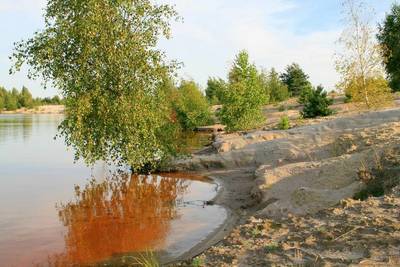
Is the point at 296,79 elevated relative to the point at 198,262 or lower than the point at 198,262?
elevated

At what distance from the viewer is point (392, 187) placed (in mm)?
10781

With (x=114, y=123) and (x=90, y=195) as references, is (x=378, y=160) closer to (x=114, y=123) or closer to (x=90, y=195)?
(x=114, y=123)

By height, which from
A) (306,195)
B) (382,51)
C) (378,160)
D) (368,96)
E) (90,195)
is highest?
(382,51)

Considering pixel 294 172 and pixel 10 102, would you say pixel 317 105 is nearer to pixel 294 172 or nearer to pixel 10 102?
pixel 294 172

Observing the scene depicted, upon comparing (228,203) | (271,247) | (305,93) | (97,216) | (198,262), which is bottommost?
(97,216)

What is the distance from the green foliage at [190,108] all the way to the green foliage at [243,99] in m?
11.5

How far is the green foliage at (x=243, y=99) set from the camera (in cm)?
4050

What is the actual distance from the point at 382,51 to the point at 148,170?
773 inches

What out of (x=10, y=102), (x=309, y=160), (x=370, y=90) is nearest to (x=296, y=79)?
(x=370, y=90)

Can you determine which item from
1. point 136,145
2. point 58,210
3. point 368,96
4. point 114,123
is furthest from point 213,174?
point 368,96

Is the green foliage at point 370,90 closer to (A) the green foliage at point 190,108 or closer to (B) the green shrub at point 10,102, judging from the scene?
(A) the green foliage at point 190,108

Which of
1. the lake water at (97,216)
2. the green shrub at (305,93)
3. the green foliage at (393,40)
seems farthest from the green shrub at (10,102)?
the lake water at (97,216)

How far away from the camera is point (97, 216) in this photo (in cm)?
1490

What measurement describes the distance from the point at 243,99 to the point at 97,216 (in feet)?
89.6
